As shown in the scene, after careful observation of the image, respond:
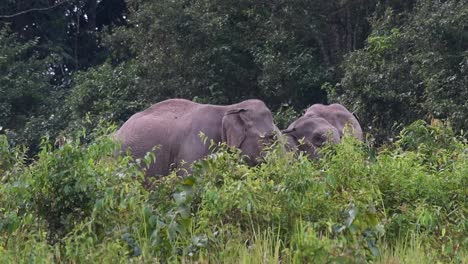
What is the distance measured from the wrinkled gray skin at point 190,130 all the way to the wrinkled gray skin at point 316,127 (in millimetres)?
477

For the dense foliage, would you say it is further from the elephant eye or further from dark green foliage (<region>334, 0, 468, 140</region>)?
dark green foliage (<region>334, 0, 468, 140</region>)

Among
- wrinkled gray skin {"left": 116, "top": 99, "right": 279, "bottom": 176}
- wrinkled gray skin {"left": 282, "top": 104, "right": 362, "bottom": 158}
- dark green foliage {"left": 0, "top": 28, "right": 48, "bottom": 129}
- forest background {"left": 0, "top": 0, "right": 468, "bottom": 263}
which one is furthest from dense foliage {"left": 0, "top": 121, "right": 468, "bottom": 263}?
dark green foliage {"left": 0, "top": 28, "right": 48, "bottom": 129}

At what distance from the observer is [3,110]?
2178 cm

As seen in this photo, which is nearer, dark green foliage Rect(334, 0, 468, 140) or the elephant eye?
the elephant eye

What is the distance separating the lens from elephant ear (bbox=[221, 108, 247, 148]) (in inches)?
449

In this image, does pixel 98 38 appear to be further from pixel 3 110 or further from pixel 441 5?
pixel 441 5

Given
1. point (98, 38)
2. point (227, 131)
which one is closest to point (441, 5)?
point (227, 131)

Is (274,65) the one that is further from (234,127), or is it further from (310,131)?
(234,127)

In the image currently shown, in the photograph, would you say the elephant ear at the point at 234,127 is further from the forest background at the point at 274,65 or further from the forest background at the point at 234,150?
the forest background at the point at 274,65

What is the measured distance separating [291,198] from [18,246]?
172 centimetres

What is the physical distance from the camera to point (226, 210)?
7.06m

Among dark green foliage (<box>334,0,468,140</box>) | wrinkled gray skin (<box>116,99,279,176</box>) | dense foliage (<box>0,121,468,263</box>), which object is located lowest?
dark green foliage (<box>334,0,468,140</box>)

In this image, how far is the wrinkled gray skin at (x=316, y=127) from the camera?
12025 mm

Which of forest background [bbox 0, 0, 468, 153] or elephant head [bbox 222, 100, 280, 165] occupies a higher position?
elephant head [bbox 222, 100, 280, 165]
